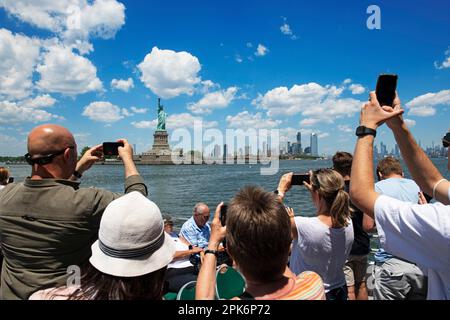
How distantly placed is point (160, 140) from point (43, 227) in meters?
85.4

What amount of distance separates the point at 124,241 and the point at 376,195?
1.31 meters

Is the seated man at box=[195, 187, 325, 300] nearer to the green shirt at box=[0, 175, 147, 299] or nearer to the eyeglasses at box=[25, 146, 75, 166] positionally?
the green shirt at box=[0, 175, 147, 299]

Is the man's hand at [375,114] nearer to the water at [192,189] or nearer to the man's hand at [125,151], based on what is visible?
the man's hand at [125,151]

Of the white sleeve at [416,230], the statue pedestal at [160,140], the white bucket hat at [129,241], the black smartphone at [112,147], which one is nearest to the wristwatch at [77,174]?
the black smartphone at [112,147]

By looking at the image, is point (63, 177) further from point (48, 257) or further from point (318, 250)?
point (318, 250)

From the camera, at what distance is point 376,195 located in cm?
155

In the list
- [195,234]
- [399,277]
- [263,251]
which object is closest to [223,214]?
[263,251]

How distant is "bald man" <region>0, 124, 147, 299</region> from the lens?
186 centimetres

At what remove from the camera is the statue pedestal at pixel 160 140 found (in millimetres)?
83675

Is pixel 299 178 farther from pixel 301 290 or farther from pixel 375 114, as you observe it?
pixel 301 290

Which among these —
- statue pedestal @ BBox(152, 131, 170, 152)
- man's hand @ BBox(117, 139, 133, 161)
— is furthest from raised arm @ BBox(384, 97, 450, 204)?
statue pedestal @ BBox(152, 131, 170, 152)

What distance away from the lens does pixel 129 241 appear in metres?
1.52
